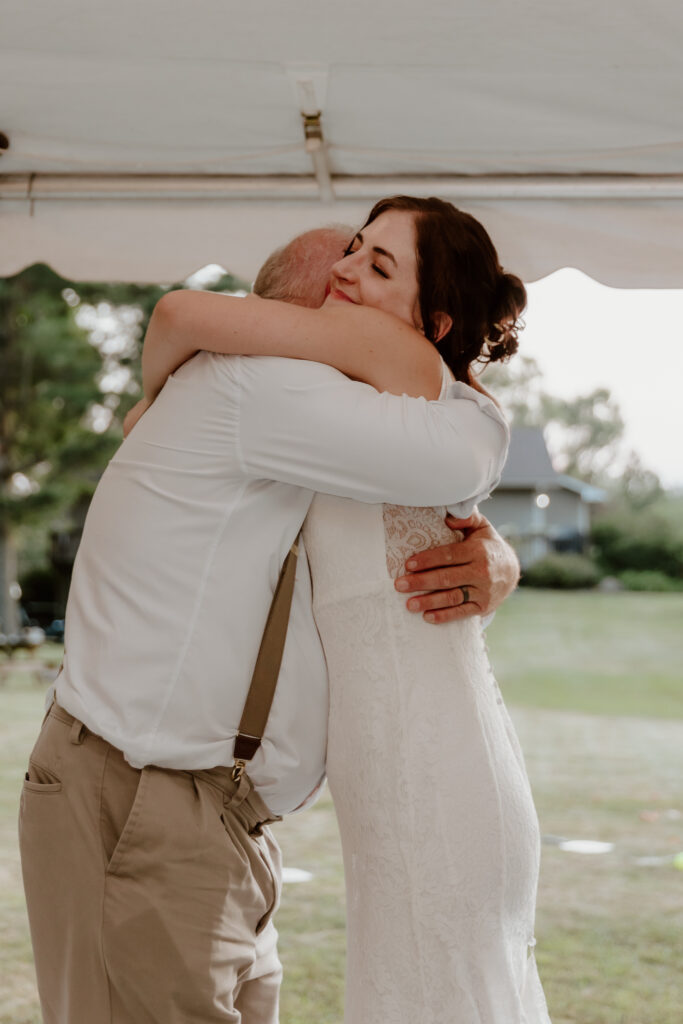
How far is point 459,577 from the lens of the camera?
6.23ft

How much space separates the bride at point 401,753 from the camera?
1778 mm

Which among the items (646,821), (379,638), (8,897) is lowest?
(646,821)

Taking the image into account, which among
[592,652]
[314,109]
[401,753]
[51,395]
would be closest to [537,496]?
[592,652]

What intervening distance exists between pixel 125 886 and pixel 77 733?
26 cm

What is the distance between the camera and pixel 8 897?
232 inches

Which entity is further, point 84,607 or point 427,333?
point 427,333

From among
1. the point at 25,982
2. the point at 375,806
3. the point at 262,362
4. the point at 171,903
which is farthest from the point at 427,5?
the point at 25,982

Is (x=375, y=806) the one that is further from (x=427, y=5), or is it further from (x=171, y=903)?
(x=427, y=5)

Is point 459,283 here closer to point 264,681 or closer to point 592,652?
point 264,681

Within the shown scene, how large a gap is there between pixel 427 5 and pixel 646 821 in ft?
23.5

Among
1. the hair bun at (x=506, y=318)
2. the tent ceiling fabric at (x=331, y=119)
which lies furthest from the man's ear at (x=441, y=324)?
the tent ceiling fabric at (x=331, y=119)

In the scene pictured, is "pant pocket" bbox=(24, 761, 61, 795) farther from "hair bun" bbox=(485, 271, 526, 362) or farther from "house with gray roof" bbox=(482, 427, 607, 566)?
"house with gray roof" bbox=(482, 427, 607, 566)

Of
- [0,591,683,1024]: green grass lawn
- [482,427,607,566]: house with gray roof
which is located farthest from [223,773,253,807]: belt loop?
[482,427,607,566]: house with gray roof

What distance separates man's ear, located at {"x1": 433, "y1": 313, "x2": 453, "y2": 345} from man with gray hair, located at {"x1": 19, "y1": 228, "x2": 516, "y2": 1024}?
28cm
